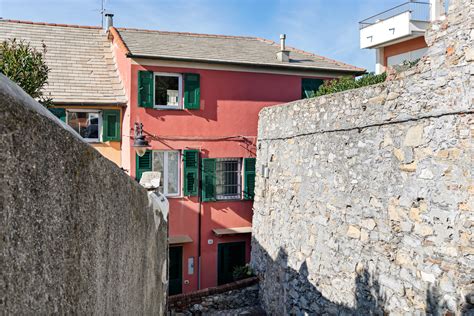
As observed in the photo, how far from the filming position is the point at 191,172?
12539 millimetres

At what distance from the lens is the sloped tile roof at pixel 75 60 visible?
40.4 ft

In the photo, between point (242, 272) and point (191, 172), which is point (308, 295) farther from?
point (191, 172)

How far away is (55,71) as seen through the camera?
1282 cm

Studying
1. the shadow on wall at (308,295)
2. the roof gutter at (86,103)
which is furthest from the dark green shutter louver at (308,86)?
the roof gutter at (86,103)

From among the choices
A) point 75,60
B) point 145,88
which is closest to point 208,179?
point 145,88

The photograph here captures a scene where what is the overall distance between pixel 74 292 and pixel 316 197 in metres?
6.62

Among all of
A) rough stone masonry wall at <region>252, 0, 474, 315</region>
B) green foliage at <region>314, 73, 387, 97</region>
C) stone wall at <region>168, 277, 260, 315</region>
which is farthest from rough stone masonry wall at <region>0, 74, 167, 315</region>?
stone wall at <region>168, 277, 260, 315</region>

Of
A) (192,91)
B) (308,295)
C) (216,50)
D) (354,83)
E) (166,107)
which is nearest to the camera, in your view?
(308,295)

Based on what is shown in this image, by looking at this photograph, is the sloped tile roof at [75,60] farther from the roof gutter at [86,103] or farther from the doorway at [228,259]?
the doorway at [228,259]

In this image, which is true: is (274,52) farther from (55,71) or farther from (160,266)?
(160,266)

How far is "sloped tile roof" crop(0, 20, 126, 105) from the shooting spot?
1232 centimetres

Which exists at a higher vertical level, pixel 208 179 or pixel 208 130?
pixel 208 130

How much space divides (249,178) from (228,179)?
64 cm

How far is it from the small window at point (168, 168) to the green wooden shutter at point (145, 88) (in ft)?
4.60
